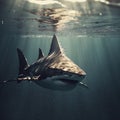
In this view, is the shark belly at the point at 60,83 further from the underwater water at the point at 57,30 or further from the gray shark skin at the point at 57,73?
the underwater water at the point at 57,30

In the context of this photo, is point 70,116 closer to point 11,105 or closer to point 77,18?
point 11,105

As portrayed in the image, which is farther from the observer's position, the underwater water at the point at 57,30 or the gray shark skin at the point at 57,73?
the underwater water at the point at 57,30

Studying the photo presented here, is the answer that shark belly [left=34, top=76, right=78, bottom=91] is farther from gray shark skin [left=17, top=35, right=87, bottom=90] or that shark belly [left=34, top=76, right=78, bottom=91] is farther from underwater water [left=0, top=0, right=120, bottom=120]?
underwater water [left=0, top=0, right=120, bottom=120]

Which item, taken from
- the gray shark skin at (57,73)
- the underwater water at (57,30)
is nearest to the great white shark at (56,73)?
the gray shark skin at (57,73)

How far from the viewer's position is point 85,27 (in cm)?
3538

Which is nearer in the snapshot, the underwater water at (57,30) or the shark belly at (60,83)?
the shark belly at (60,83)

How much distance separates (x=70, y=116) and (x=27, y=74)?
94.1ft

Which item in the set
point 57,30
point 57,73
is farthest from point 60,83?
point 57,30

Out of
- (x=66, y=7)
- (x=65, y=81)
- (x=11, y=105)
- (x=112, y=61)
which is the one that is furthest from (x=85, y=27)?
(x=112, y=61)

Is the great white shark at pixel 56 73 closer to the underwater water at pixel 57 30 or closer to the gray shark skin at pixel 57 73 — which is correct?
the gray shark skin at pixel 57 73

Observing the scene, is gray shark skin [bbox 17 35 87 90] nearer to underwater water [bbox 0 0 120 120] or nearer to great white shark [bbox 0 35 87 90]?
great white shark [bbox 0 35 87 90]

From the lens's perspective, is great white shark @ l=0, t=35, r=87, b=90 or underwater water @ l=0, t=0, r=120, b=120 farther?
underwater water @ l=0, t=0, r=120, b=120

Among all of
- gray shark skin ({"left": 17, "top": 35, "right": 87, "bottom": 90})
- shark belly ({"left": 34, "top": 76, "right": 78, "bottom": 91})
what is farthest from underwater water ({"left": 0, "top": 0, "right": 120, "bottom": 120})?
shark belly ({"left": 34, "top": 76, "right": 78, "bottom": 91})

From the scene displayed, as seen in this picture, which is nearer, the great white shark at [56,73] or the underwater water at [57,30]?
the great white shark at [56,73]
